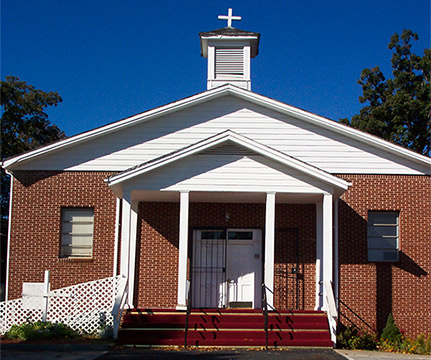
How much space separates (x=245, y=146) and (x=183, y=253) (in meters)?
3.13

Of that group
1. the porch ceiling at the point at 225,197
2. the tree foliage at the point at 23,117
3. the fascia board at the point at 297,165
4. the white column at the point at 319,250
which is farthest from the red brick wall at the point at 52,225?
the tree foliage at the point at 23,117

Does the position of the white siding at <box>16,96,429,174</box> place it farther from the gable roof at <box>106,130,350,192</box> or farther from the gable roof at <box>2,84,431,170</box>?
the gable roof at <box>106,130,350,192</box>

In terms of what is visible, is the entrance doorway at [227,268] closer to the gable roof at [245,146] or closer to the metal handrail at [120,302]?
the metal handrail at [120,302]

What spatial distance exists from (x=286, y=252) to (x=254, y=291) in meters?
1.47

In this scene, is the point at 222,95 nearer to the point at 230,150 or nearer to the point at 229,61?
the point at 229,61

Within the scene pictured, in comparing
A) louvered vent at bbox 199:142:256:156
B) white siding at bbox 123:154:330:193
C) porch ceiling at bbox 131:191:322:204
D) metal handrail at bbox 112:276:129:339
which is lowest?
metal handrail at bbox 112:276:129:339

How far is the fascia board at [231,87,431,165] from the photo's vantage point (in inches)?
684

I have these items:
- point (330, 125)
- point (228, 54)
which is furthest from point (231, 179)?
point (228, 54)

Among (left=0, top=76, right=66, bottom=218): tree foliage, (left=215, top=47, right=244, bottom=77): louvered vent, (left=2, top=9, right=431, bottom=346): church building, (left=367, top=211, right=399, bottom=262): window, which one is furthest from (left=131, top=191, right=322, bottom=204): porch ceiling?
(left=0, top=76, right=66, bottom=218): tree foliage

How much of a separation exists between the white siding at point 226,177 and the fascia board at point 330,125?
282cm

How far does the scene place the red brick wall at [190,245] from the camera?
1730 cm

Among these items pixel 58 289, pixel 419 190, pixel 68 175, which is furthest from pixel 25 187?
pixel 419 190

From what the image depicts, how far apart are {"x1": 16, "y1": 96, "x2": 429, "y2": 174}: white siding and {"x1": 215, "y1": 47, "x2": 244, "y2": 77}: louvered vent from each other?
2.35 meters

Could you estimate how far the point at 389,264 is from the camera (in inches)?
683
